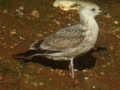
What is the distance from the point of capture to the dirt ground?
5.84m

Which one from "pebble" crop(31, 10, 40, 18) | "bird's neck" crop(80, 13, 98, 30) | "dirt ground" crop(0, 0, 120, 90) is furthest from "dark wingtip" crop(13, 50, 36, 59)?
"pebble" crop(31, 10, 40, 18)

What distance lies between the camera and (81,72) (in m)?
6.25

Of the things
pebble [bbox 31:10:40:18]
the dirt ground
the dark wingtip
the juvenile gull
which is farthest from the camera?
pebble [bbox 31:10:40:18]

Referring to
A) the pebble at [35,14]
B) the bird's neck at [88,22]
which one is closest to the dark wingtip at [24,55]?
the bird's neck at [88,22]

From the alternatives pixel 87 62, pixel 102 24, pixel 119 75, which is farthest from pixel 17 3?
pixel 119 75

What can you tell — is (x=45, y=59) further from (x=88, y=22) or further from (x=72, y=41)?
(x=88, y=22)

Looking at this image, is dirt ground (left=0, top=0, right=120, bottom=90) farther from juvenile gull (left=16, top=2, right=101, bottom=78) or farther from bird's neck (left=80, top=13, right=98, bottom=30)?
bird's neck (left=80, top=13, right=98, bottom=30)

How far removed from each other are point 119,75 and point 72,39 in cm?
117

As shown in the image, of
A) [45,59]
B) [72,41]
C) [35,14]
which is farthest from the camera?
[35,14]

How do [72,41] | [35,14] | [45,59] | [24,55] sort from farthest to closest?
[35,14], [45,59], [24,55], [72,41]

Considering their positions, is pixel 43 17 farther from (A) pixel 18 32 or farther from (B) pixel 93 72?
(B) pixel 93 72

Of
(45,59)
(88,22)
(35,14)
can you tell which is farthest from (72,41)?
(35,14)

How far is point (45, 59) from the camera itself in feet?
21.6

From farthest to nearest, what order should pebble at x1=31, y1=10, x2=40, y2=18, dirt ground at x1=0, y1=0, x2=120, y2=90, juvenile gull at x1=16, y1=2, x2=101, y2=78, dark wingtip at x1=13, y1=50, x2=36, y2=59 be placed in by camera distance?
1. pebble at x1=31, y1=10, x2=40, y2=18
2. dark wingtip at x1=13, y1=50, x2=36, y2=59
3. dirt ground at x1=0, y1=0, x2=120, y2=90
4. juvenile gull at x1=16, y1=2, x2=101, y2=78
